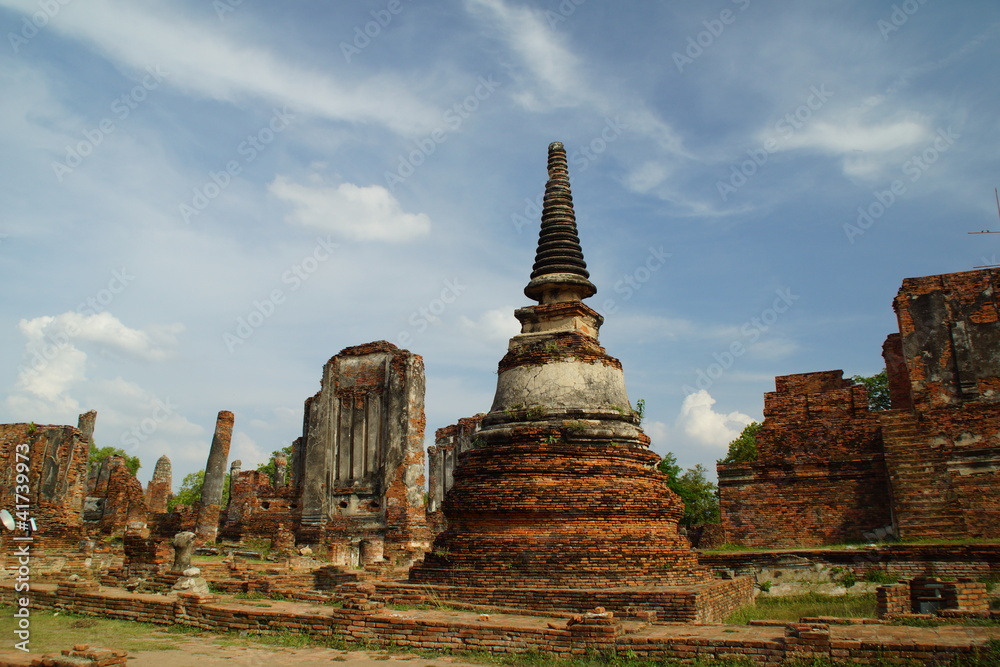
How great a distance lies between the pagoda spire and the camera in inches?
608

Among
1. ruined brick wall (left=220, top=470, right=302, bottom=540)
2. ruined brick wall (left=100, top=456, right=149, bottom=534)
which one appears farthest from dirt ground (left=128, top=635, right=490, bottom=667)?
ruined brick wall (left=100, top=456, right=149, bottom=534)

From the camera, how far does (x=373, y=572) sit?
17.4 m

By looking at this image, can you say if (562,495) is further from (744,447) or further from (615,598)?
(744,447)

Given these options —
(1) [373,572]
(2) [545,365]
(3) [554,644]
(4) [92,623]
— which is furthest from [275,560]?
(3) [554,644]

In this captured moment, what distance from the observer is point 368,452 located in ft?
75.6

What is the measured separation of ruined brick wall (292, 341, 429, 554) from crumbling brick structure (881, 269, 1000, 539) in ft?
41.9

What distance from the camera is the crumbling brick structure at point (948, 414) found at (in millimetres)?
15680

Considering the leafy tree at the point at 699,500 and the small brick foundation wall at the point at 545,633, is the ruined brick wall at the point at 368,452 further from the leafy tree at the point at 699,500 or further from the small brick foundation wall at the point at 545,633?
the leafy tree at the point at 699,500

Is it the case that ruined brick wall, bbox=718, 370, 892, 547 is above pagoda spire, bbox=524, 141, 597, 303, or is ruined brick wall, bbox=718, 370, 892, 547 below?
below

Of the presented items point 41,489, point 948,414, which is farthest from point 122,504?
point 948,414

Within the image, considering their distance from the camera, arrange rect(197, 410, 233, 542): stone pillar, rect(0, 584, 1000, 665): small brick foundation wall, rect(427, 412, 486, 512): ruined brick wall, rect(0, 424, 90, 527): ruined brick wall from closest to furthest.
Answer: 1. rect(0, 584, 1000, 665): small brick foundation wall
2. rect(0, 424, 90, 527): ruined brick wall
3. rect(197, 410, 233, 542): stone pillar
4. rect(427, 412, 486, 512): ruined brick wall

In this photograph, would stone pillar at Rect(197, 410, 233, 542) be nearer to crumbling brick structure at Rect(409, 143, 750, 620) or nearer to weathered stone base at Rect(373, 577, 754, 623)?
crumbling brick structure at Rect(409, 143, 750, 620)

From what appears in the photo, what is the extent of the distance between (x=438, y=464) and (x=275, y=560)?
1593cm

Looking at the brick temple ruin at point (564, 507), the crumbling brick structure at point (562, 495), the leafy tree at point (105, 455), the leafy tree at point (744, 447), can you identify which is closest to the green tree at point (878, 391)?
the leafy tree at point (744, 447)
